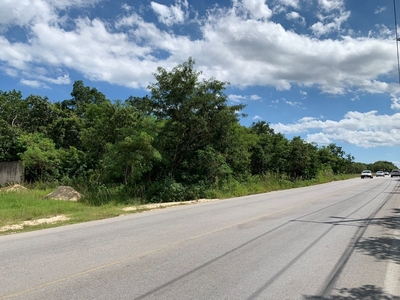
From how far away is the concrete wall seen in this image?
82.0 feet

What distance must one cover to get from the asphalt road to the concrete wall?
17.7 metres

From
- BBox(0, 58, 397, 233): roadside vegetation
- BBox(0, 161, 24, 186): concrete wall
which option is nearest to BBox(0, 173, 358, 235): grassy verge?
BBox(0, 58, 397, 233): roadside vegetation

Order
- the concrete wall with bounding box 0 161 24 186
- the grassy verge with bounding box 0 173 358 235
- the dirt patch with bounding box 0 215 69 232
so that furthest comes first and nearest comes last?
the concrete wall with bounding box 0 161 24 186, the grassy verge with bounding box 0 173 358 235, the dirt patch with bounding box 0 215 69 232

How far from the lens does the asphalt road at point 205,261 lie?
4.57 m

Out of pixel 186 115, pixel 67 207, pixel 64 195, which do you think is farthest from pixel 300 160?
pixel 67 207

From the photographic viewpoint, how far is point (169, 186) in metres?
19.7

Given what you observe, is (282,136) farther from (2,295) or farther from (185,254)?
(2,295)

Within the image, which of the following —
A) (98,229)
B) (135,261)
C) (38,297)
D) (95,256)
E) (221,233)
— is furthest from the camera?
(98,229)

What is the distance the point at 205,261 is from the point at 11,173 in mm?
24112

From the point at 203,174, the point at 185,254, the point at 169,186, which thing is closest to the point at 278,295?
the point at 185,254

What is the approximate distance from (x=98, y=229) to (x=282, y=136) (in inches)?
1466

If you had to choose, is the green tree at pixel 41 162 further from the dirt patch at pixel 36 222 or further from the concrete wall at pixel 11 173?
the dirt patch at pixel 36 222

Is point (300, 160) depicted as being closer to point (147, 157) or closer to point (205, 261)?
point (147, 157)

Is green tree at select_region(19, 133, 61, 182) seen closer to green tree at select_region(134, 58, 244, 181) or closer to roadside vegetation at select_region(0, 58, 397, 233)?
roadside vegetation at select_region(0, 58, 397, 233)
